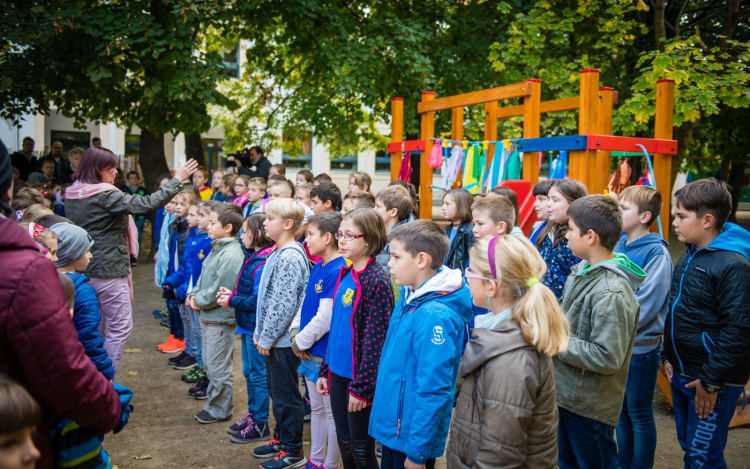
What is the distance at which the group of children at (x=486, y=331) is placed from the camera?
91.6 inches

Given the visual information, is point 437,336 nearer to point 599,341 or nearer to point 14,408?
point 599,341

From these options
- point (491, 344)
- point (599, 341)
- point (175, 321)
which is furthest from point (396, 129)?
point (491, 344)

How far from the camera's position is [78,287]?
10.2 ft

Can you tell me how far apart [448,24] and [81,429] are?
12.9 m

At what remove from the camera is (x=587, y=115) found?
5.50m

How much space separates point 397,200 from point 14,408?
371cm

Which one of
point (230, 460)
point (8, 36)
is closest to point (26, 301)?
point (230, 460)

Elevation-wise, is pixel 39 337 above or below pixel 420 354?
above

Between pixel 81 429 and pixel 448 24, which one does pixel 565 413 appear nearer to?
pixel 81 429

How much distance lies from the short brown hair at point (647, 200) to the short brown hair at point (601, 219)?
0.75 metres

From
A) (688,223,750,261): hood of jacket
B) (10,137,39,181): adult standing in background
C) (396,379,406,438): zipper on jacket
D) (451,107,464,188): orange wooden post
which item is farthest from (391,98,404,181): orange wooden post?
(10,137,39,181): adult standing in background

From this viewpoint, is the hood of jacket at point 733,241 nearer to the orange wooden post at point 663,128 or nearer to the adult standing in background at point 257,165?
the orange wooden post at point 663,128

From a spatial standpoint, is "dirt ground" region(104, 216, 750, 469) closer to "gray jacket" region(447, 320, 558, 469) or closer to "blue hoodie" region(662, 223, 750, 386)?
"blue hoodie" region(662, 223, 750, 386)

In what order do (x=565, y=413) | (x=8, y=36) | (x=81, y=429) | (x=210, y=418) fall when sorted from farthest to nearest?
(x=8, y=36) < (x=210, y=418) < (x=565, y=413) < (x=81, y=429)
